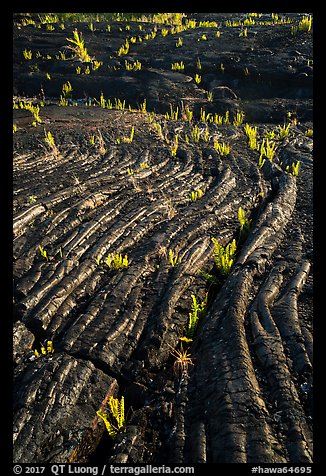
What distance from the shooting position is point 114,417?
2.50m

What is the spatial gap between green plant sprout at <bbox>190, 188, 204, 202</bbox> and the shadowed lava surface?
0.04 meters

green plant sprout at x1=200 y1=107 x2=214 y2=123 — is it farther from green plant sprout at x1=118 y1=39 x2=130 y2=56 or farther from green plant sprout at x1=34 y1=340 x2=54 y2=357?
green plant sprout at x1=34 y1=340 x2=54 y2=357

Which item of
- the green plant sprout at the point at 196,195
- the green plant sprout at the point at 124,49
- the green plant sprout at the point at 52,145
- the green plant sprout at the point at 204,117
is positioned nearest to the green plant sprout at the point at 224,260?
the green plant sprout at the point at 196,195

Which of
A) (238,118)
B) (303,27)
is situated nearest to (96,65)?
(238,118)

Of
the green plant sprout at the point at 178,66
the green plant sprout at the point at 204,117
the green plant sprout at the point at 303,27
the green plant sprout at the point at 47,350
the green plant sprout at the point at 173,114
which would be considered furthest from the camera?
the green plant sprout at the point at 303,27

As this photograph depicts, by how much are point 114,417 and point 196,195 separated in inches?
133

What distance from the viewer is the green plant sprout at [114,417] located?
7.69 feet

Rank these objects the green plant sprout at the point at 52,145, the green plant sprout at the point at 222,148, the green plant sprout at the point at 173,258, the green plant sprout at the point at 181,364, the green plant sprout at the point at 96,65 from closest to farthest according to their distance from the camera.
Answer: the green plant sprout at the point at 181,364, the green plant sprout at the point at 173,258, the green plant sprout at the point at 52,145, the green plant sprout at the point at 222,148, the green plant sprout at the point at 96,65

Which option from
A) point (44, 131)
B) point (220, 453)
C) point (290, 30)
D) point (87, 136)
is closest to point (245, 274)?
point (220, 453)

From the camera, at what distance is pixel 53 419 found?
240 cm

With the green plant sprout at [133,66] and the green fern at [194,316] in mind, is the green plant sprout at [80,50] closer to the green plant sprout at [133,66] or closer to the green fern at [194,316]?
the green plant sprout at [133,66]

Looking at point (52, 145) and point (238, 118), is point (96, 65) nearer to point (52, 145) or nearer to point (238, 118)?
point (238, 118)

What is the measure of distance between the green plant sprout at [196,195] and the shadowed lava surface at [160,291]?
1.7 inches

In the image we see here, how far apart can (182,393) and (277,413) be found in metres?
0.67
